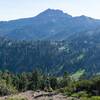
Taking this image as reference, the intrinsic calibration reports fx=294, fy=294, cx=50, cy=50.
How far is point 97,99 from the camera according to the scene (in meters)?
94.8

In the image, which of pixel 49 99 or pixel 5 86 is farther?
pixel 5 86

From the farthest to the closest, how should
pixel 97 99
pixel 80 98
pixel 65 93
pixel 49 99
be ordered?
pixel 65 93 < pixel 49 99 < pixel 80 98 < pixel 97 99

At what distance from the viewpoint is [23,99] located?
11075cm

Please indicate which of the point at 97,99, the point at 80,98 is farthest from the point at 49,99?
the point at 97,99

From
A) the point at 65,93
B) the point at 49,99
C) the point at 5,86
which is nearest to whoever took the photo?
the point at 49,99

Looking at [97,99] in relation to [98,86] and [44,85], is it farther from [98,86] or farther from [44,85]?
[44,85]

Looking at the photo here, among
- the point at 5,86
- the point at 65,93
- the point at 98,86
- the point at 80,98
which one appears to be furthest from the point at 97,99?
the point at 5,86

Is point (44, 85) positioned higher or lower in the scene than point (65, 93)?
lower

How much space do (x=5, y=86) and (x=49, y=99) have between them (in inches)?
2730

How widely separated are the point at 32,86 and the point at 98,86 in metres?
92.7

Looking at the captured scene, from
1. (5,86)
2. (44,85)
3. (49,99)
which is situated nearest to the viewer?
(49,99)

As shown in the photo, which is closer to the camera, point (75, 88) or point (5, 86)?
point (75, 88)

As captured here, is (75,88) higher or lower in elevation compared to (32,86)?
higher

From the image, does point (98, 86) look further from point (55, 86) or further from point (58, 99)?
point (55, 86)
